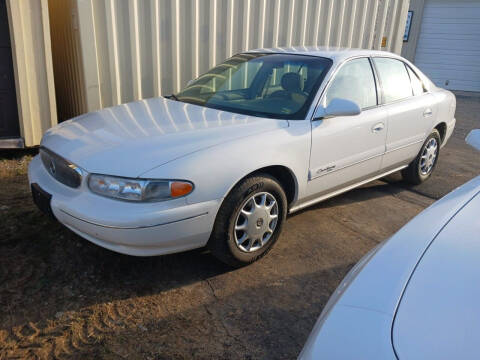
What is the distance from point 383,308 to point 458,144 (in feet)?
22.5

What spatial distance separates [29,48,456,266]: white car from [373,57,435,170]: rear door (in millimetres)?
18

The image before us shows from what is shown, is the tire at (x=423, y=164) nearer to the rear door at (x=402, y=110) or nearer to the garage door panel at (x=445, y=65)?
the rear door at (x=402, y=110)

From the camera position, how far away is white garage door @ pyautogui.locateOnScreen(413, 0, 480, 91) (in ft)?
44.4

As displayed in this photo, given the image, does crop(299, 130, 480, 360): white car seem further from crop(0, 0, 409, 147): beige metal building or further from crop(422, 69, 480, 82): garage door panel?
crop(422, 69, 480, 82): garage door panel

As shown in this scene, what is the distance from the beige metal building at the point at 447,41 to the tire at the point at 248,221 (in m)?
13.5

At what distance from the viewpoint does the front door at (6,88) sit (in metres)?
4.72

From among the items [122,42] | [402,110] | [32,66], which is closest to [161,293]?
[402,110]

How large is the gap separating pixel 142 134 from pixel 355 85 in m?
1.98

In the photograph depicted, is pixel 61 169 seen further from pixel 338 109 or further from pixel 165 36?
pixel 165 36

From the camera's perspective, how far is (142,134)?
2.83 meters

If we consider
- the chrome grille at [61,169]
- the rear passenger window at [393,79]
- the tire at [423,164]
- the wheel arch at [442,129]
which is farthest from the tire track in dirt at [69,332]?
the wheel arch at [442,129]

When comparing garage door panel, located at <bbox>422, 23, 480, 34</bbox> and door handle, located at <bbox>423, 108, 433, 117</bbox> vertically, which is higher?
garage door panel, located at <bbox>422, 23, 480, 34</bbox>

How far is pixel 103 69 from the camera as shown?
5270mm

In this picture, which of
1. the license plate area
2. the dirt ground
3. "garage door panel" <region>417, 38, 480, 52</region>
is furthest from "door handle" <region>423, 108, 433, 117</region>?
"garage door panel" <region>417, 38, 480, 52</region>
